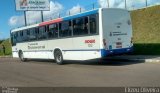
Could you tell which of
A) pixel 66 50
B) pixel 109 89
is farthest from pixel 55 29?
pixel 109 89

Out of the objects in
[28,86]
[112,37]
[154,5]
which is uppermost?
[154,5]

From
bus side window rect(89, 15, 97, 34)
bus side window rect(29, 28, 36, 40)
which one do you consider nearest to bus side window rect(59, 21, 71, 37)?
bus side window rect(89, 15, 97, 34)

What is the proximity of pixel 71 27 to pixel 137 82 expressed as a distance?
9.64 m

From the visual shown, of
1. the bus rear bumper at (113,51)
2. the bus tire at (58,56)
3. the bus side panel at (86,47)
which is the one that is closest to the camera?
the bus rear bumper at (113,51)

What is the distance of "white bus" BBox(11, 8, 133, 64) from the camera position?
19.2 meters

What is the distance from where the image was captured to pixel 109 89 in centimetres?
1162

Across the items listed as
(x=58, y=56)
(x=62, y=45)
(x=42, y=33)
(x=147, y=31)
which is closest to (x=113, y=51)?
(x=62, y=45)

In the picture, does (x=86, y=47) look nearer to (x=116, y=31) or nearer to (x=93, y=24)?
(x=93, y=24)

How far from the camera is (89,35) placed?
1977cm

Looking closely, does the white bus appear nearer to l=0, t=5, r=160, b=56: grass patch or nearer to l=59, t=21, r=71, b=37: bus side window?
l=59, t=21, r=71, b=37: bus side window

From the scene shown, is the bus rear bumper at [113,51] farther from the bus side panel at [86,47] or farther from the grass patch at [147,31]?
the grass patch at [147,31]

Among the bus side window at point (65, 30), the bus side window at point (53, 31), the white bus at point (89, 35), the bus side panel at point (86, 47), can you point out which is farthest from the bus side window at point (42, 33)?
the bus side panel at point (86, 47)

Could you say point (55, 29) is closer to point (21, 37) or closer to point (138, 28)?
point (21, 37)

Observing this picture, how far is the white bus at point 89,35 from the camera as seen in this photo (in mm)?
19234
